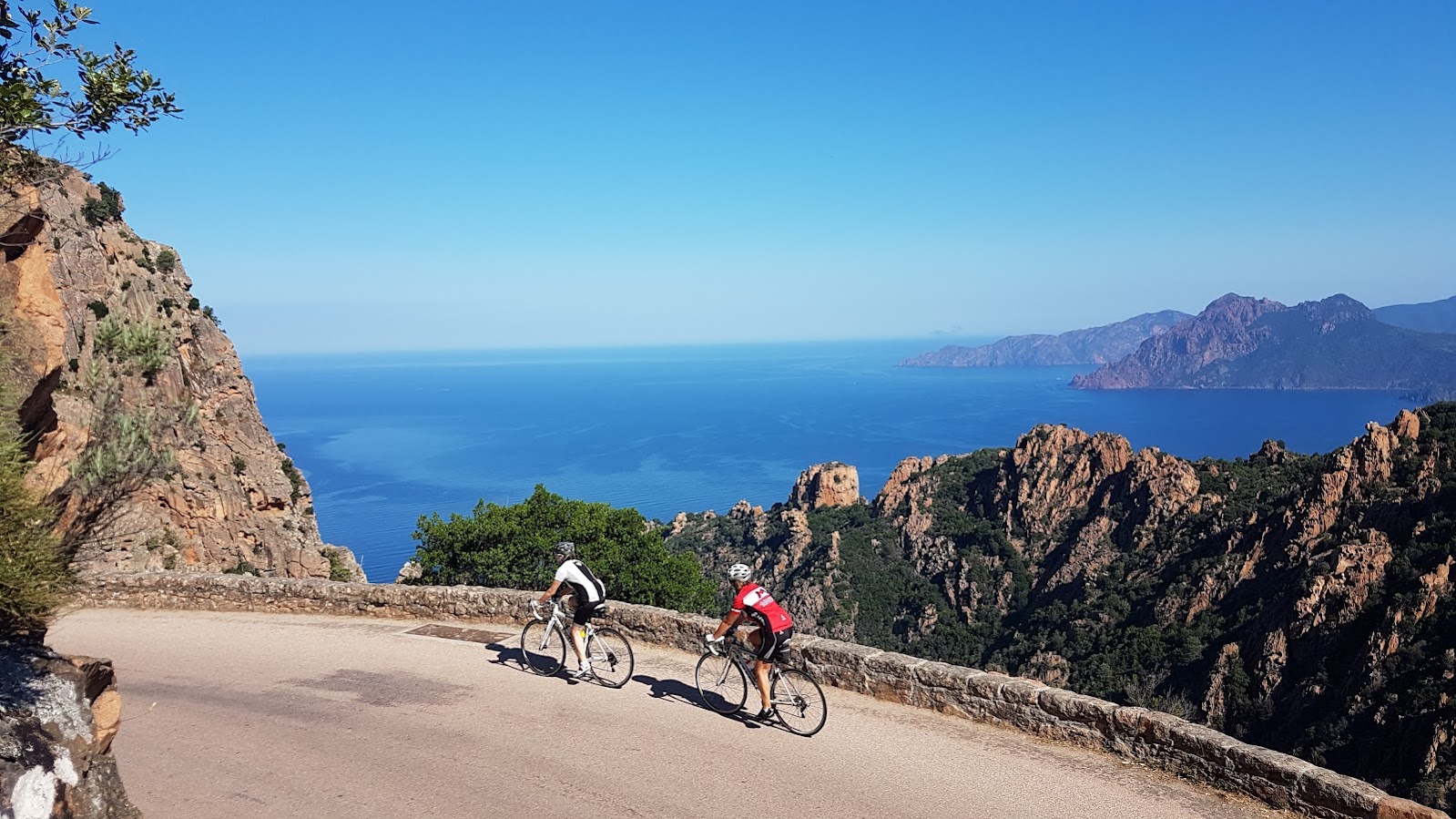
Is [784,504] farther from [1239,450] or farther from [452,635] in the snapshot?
[1239,450]

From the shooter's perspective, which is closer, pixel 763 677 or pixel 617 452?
pixel 763 677

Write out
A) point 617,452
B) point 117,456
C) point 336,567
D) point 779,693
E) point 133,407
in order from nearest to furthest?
point 779,693 < point 117,456 < point 133,407 < point 336,567 < point 617,452

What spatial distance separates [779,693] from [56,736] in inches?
208

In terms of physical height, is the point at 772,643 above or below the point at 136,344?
below

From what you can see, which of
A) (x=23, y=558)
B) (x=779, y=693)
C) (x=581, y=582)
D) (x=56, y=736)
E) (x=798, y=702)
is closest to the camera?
(x=56, y=736)

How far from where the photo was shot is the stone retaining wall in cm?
607

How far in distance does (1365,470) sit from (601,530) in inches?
1481

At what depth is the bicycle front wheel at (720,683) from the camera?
7977 mm

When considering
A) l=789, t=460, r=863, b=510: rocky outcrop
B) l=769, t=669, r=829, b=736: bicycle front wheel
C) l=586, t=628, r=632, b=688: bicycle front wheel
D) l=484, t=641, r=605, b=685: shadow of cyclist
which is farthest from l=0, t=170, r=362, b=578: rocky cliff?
l=789, t=460, r=863, b=510: rocky outcrop

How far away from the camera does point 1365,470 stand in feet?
125

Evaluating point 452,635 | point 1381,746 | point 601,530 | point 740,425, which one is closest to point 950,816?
point 452,635

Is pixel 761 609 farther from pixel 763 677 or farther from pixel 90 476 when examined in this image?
pixel 90 476

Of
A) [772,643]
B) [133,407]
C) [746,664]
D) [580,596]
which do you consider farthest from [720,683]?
[133,407]

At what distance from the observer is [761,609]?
7.40 m
